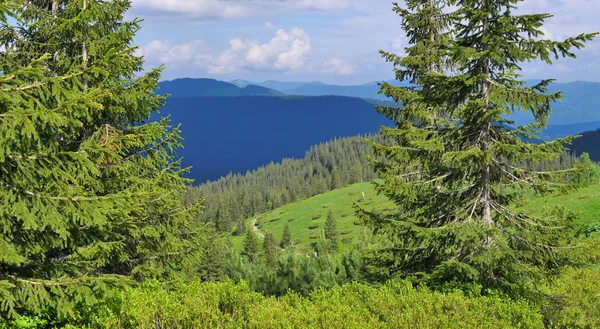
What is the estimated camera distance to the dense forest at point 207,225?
Result: 7258 millimetres

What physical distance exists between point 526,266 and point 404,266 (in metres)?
3.64

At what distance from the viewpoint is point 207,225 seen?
16328 mm

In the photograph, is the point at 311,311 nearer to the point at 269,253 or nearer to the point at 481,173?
the point at 481,173

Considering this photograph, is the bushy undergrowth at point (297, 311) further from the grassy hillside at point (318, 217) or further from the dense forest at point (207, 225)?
the grassy hillside at point (318, 217)

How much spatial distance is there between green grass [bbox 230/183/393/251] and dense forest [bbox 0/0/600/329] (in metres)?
77.1

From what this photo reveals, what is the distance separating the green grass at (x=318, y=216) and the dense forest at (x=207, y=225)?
77.1 meters

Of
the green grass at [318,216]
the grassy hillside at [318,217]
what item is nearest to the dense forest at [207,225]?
the grassy hillside at [318,217]

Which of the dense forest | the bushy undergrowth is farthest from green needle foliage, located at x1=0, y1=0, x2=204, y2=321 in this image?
the bushy undergrowth

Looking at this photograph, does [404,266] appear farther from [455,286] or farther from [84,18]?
[84,18]

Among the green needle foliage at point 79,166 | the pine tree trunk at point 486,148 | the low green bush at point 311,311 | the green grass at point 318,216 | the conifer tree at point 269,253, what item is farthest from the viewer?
the green grass at point 318,216

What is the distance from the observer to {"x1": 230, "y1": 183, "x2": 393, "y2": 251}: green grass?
101312 millimetres

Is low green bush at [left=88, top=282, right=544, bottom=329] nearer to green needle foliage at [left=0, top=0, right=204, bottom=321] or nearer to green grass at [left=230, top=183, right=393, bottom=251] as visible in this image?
green needle foliage at [left=0, top=0, right=204, bottom=321]

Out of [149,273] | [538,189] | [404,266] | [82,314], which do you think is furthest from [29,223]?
[538,189]

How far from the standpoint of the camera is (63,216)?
23.7 ft
